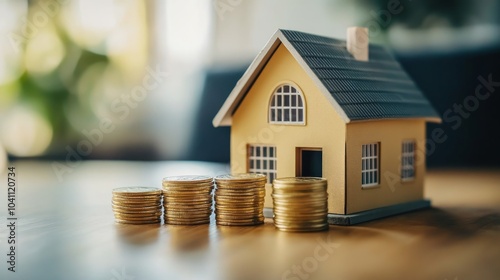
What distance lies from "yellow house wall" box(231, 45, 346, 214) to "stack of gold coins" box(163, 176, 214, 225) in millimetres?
674

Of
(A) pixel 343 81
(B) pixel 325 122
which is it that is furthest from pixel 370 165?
(A) pixel 343 81

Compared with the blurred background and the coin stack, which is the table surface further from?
the blurred background

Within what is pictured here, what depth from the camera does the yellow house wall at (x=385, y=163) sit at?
809 cm

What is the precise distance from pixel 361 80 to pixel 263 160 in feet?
4.19

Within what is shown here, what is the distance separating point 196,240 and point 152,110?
876 centimetres

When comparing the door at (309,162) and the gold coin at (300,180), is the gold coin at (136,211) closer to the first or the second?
the gold coin at (300,180)

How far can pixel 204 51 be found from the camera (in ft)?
47.4

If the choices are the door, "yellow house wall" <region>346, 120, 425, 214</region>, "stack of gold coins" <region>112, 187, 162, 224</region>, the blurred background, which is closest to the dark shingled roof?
"yellow house wall" <region>346, 120, 425, 214</region>

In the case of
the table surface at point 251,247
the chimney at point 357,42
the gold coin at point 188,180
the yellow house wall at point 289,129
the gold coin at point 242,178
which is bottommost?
the table surface at point 251,247

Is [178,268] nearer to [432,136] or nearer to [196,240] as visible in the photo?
[196,240]

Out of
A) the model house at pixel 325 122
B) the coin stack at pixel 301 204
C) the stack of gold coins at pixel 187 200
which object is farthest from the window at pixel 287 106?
the stack of gold coins at pixel 187 200

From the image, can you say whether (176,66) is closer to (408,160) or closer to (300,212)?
(408,160)

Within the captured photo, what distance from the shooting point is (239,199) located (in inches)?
312

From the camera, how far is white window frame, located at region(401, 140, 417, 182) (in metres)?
9.14
